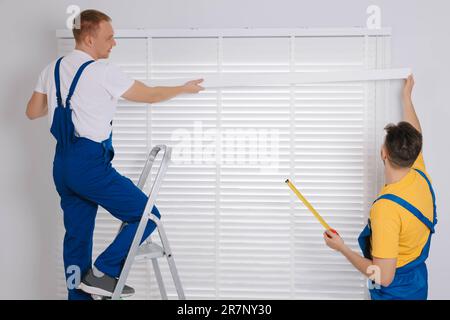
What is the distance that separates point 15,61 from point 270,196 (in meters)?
1.31

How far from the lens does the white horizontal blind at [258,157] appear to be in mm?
2180

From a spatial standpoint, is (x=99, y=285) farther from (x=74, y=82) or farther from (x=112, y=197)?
(x=74, y=82)

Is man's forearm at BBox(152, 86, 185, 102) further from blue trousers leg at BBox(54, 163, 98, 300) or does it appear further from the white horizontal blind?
blue trousers leg at BBox(54, 163, 98, 300)

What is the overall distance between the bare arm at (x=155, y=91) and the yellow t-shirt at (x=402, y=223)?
2.93 feet

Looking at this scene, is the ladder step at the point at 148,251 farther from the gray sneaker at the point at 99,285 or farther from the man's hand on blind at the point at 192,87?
the man's hand on blind at the point at 192,87

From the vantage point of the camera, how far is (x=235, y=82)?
212 cm

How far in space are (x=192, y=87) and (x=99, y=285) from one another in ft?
2.86

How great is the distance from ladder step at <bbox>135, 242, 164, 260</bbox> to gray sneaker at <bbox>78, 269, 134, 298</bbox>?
0.42 feet

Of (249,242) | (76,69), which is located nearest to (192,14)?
(76,69)
